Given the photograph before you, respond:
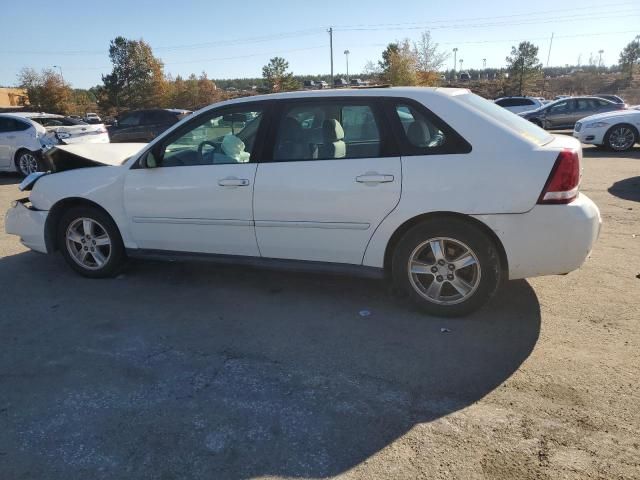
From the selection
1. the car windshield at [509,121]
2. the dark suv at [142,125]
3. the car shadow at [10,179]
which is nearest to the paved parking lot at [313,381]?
the car windshield at [509,121]

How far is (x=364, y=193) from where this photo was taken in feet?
12.4

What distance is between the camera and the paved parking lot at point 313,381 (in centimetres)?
243

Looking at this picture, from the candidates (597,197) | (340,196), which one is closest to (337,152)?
(340,196)

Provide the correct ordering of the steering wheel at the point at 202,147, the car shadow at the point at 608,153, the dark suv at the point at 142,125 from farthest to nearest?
the dark suv at the point at 142,125 < the car shadow at the point at 608,153 < the steering wheel at the point at 202,147

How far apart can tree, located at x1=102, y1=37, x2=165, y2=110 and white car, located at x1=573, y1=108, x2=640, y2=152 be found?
154ft

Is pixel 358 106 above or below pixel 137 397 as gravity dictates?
above

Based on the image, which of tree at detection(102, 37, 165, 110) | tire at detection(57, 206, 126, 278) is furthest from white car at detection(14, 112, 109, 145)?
tree at detection(102, 37, 165, 110)

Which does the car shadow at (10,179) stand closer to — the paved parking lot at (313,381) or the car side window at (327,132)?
the paved parking lot at (313,381)

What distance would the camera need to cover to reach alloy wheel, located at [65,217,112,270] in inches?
191

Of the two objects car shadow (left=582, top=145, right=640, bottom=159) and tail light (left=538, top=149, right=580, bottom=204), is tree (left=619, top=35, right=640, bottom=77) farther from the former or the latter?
tail light (left=538, top=149, right=580, bottom=204)

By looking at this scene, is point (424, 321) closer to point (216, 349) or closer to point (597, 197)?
point (216, 349)

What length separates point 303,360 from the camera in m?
3.37

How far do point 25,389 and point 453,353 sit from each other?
2.67 metres

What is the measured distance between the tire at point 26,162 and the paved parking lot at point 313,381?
860cm
